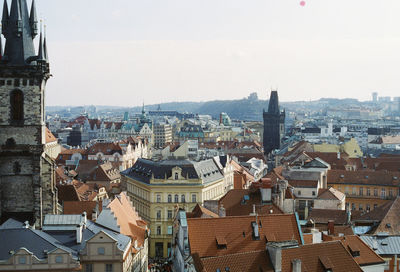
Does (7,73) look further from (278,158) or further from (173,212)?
(278,158)

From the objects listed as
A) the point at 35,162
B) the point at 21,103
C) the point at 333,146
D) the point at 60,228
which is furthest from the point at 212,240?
the point at 333,146

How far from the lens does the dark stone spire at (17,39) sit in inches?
2311

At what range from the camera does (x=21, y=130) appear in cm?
5831

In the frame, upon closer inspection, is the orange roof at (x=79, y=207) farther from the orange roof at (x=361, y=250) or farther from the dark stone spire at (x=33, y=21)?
the orange roof at (x=361, y=250)

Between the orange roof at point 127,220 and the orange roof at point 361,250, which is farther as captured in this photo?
the orange roof at point 127,220

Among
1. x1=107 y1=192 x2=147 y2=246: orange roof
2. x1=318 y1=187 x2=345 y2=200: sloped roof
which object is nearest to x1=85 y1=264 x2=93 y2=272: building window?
x1=107 y1=192 x2=147 y2=246: orange roof

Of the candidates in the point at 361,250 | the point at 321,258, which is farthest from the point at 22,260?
the point at 361,250

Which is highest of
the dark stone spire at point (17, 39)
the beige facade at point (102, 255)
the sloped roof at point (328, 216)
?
the dark stone spire at point (17, 39)

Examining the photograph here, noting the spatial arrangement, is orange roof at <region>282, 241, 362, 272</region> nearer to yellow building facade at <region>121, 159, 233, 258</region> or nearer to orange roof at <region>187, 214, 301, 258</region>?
orange roof at <region>187, 214, 301, 258</region>

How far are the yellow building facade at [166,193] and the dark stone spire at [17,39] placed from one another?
3920 cm

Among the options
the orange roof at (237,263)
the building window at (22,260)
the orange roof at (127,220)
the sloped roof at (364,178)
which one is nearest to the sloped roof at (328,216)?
the orange roof at (127,220)

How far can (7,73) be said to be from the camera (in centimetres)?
5781

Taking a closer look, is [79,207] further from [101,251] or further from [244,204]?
[101,251]

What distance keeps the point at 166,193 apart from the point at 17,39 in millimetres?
41284
